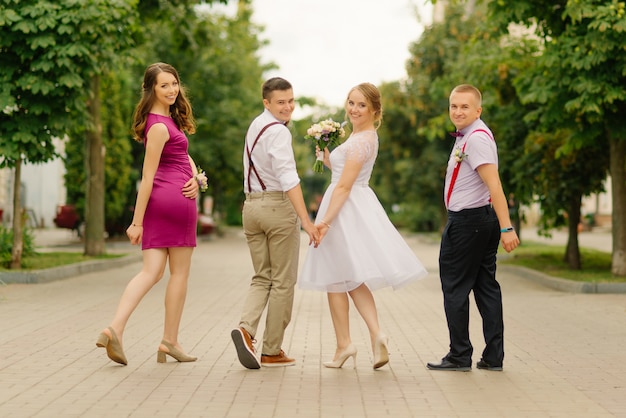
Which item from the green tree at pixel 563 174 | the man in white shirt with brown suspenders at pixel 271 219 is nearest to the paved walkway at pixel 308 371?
the man in white shirt with brown suspenders at pixel 271 219

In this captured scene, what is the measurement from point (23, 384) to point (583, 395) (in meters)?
3.65

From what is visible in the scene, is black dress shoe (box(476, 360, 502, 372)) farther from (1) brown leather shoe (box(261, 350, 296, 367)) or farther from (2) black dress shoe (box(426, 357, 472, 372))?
(1) brown leather shoe (box(261, 350, 296, 367))

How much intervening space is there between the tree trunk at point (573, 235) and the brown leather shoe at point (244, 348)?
13243 millimetres

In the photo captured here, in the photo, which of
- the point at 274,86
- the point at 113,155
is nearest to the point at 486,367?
the point at 274,86

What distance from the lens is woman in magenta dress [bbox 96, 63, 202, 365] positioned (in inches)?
302

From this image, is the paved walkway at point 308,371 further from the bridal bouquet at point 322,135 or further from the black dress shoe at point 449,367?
the bridal bouquet at point 322,135

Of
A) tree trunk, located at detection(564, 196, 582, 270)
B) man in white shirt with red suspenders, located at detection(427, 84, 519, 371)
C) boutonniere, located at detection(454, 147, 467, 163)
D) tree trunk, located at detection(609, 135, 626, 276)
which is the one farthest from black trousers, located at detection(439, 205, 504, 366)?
tree trunk, located at detection(564, 196, 582, 270)

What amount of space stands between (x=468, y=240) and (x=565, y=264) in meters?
14.0

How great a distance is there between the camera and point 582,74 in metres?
15.0

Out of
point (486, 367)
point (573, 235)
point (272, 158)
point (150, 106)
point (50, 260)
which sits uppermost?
point (150, 106)

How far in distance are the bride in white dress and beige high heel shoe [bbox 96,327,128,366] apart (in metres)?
1.38

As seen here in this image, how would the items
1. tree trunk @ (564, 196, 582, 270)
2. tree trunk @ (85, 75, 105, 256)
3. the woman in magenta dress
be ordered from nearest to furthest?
1. the woman in magenta dress
2. tree trunk @ (564, 196, 582, 270)
3. tree trunk @ (85, 75, 105, 256)

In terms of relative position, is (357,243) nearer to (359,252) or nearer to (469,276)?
(359,252)

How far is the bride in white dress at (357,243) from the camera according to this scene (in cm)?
759
